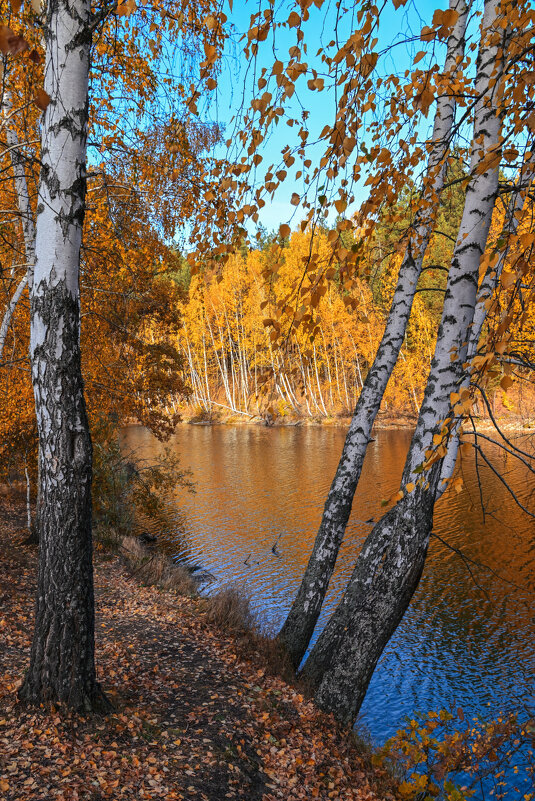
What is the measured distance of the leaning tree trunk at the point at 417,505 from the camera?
396 cm

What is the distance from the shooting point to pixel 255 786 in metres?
4.04

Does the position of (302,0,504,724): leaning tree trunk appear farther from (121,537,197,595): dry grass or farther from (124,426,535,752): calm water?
(121,537,197,595): dry grass

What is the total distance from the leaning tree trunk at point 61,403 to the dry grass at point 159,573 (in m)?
5.72

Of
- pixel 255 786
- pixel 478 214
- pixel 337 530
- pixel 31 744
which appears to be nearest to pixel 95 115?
pixel 478 214

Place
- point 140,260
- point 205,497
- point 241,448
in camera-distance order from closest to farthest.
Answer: point 140,260
point 205,497
point 241,448

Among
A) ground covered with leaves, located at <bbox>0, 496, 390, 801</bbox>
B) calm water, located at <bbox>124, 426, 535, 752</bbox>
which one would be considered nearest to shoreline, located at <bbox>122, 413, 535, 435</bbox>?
calm water, located at <bbox>124, 426, 535, 752</bbox>

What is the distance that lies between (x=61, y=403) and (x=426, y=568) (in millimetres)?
10160

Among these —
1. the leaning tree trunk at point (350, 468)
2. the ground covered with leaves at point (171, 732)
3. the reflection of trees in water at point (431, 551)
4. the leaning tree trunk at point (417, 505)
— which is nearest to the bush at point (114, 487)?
the reflection of trees in water at point (431, 551)

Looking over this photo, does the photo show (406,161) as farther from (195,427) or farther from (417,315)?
(195,427)

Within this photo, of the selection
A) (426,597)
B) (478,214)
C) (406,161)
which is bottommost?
(426,597)

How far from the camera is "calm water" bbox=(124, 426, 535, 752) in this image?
24.4ft

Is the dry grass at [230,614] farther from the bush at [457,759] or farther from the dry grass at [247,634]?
the bush at [457,759]

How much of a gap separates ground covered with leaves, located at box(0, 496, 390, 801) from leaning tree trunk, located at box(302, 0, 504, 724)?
1.78 feet

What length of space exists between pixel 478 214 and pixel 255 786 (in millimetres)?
4574
